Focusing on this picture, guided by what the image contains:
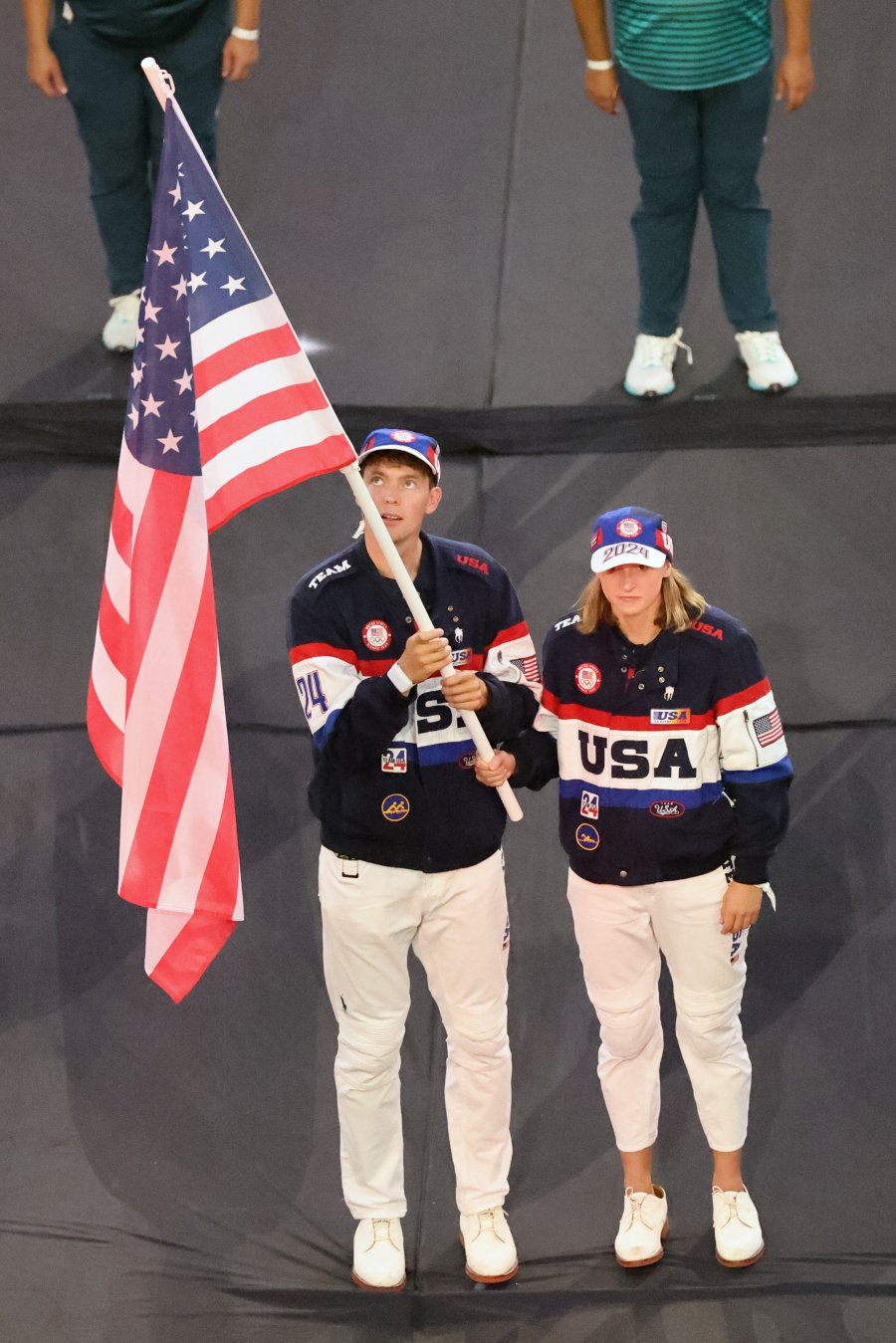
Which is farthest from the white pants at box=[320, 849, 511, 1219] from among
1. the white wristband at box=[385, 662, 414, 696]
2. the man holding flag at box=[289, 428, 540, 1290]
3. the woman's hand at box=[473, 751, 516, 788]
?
the white wristband at box=[385, 662, 414, 696]

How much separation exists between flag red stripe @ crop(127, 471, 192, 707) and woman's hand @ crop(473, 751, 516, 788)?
2.26ft

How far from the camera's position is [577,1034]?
4332mm

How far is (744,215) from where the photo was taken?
16.9 feet

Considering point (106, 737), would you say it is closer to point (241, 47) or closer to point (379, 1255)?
point (379, 1255)

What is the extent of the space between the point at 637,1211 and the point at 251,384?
1.91m

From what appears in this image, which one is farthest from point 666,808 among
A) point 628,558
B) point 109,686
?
point 109,686

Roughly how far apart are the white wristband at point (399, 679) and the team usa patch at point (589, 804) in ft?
1.59

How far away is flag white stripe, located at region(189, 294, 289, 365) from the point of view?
321cm

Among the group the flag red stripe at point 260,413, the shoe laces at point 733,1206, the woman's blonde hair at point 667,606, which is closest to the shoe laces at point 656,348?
the woman's blonde hair at point 667,606

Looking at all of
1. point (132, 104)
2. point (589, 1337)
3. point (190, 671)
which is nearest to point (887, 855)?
point (589, 1337)

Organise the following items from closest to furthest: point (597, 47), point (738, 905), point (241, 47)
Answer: point (738, 905), point (597, 47), point (241, 47)

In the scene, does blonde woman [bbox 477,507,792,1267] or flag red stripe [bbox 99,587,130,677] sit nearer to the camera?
flag red stripe [bbox 99,587,130,677]

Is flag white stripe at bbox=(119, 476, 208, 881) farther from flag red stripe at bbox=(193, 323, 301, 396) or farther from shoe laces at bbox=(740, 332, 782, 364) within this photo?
shoe laces at bbox=(740, 332, 782, 364)

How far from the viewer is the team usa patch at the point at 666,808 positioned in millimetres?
3533
